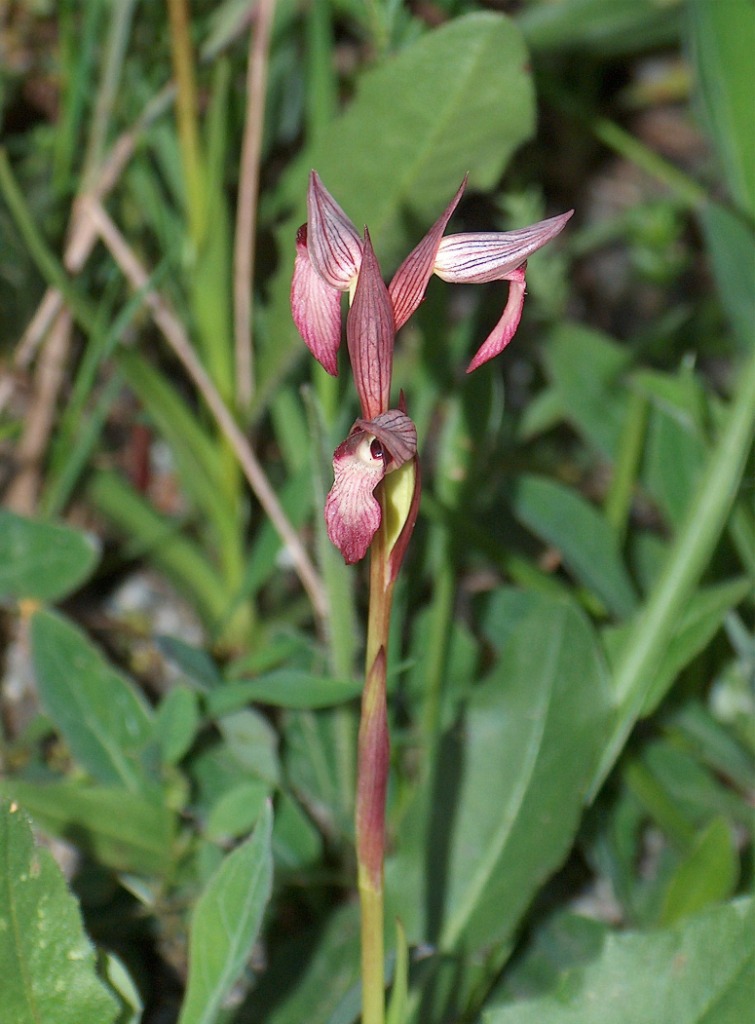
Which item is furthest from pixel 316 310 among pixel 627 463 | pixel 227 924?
pixel 627 463

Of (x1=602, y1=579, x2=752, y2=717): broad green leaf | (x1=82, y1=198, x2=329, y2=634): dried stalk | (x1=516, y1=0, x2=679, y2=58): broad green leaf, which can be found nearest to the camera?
(x1=602, y1=579, x2=752, y2=717): broad green leaf

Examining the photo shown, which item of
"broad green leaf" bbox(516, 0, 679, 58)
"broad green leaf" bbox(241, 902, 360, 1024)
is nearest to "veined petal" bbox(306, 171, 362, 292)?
"broad green leaf" bbox(241, 902, 360, 1024)

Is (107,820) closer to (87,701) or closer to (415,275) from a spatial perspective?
(87,701)

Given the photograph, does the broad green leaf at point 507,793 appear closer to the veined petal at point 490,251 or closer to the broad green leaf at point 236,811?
the broad green leaf at point 236,811

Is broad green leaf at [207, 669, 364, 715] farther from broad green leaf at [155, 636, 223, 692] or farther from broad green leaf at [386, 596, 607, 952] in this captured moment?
broad green leaf at [386, 596, 607, 952]

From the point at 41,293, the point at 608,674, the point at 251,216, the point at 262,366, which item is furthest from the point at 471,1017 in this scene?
the point at 41,293

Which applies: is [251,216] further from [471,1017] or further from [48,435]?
[471,1017]

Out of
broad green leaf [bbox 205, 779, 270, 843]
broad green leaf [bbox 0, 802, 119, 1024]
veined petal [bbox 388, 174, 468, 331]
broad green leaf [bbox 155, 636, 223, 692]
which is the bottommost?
broad green leaf [bbox 205, 779, 270, 843]
